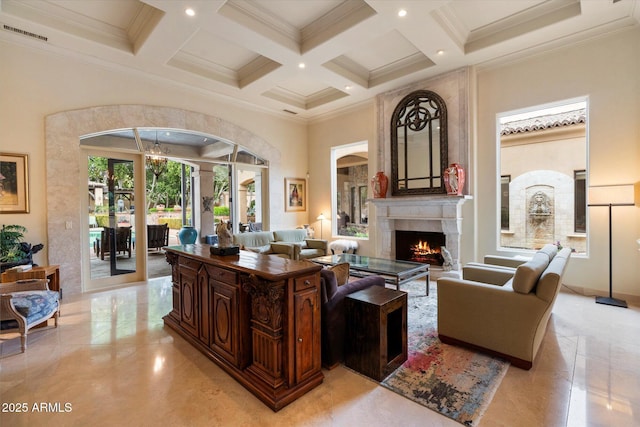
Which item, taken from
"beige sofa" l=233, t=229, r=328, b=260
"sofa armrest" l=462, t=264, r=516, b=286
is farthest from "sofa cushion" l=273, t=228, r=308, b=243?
"sofa armrest" l=462, t=264, r=516, b=286

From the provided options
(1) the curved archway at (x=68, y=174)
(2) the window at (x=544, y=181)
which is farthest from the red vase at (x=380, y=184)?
(1) the curved archway at (x=68, y=174)

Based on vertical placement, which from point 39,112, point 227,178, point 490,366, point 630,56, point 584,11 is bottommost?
point 490,366

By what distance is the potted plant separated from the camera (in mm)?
3725

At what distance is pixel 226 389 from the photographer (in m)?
2.22

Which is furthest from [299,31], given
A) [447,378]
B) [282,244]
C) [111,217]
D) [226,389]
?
[447,378]

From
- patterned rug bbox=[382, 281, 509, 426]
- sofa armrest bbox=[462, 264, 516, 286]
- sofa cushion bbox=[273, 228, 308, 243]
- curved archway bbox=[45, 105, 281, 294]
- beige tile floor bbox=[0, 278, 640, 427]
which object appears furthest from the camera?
sofa cushion bbox=[273, 228, 308, 243]

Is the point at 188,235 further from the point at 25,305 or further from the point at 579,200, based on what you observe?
the point at 579,200

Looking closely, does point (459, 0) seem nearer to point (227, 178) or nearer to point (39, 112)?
point (227, 178)

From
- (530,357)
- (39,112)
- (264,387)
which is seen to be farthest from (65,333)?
(530,357)

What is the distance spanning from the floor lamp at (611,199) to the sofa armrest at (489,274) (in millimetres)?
1736

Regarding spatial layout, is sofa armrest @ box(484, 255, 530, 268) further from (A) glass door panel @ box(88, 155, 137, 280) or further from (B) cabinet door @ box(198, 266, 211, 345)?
(A) glass door panel @ box(88, 155, 137, 280)

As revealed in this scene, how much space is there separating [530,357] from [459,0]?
4.29 metres

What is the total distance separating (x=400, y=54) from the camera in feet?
17.1

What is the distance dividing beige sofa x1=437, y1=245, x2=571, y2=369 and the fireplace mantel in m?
2.37
